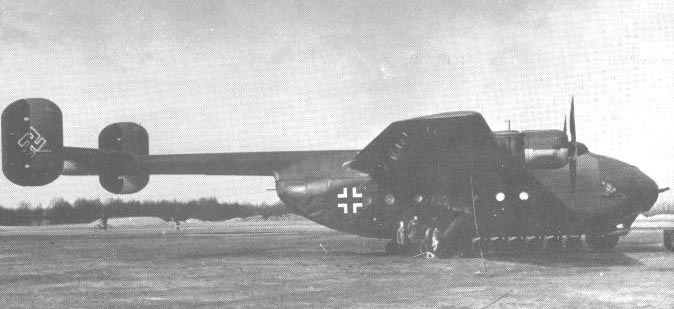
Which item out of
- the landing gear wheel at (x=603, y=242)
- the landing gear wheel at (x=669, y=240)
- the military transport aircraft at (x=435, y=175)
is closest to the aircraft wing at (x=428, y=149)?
the military transport aircraft at (x=435, y=175)

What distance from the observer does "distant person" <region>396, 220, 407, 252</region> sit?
739 inches

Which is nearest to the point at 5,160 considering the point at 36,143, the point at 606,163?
the point at 36,143

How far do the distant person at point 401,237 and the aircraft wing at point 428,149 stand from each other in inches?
47.7

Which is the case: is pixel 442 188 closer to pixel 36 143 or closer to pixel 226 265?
pixel 226 265

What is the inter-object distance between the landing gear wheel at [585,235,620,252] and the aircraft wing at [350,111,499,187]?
4.54 m

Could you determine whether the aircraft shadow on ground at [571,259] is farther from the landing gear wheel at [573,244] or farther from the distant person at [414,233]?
the landing gear wheel at [573,244]

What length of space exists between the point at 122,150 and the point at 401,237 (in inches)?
409

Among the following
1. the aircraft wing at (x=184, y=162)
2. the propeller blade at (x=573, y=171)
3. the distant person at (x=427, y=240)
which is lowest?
the distant person at (x=427, y=240)

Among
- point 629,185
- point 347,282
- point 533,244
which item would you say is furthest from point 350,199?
point 347,282

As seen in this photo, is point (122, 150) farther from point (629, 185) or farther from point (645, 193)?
point (645, 193)

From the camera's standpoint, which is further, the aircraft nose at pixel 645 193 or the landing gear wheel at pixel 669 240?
the landing gear wheel at pixel 669 240

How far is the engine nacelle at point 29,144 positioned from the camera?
20.1 meters

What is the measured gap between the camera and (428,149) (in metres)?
17.0

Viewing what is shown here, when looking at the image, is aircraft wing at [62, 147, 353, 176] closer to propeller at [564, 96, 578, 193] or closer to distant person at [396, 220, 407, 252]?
distant person at [396, 220, 407, 252]
